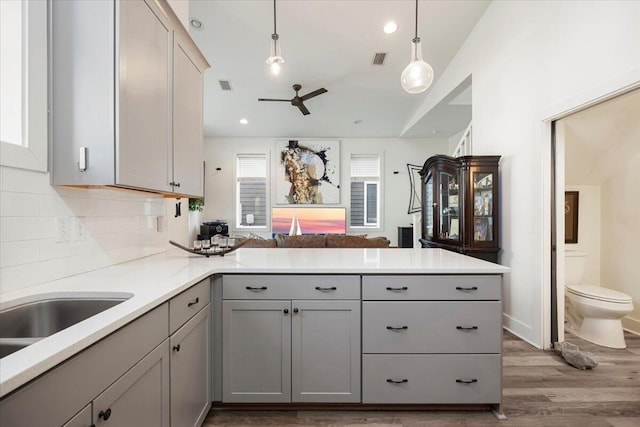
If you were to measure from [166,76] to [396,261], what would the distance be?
1.74 meters

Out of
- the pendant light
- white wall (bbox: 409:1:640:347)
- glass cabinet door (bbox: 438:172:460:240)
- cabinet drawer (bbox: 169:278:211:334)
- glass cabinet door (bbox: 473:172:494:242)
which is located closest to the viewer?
cabinet drawer (bbox: 169:278:211:334)

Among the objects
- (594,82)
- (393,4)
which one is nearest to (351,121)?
(393,4)

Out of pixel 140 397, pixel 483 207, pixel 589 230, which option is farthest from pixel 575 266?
pixel 140 397

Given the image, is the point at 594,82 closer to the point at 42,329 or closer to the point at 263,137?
the point at 42,329

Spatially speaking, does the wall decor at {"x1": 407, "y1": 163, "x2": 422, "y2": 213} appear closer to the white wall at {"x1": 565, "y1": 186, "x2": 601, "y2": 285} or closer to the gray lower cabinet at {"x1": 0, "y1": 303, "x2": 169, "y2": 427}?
the white wall at {"x1": 565, "y1": 186, "x2": 601, "y2": 285}

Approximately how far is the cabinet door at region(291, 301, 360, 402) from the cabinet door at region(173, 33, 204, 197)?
108 cm

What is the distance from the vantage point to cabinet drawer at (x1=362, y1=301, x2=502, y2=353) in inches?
64.4

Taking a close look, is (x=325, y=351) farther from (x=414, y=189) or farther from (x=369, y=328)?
(x=414, y=189)

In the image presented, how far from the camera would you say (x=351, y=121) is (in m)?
6.20

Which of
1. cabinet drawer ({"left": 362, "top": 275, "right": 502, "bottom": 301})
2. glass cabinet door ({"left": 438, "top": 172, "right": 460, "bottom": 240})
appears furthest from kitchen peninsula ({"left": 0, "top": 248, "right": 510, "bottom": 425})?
glass cabinet door ({"left": 438, "top": 172, "right": 460, "bottom": 240})

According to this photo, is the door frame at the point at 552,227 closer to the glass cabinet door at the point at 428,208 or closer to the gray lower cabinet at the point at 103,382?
the glass cabinet door at the point at 428,208

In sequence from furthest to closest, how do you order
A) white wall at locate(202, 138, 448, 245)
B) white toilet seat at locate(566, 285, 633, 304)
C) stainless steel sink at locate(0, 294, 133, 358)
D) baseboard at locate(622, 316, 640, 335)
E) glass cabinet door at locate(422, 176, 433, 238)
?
1. white wall at locate(202, 138, 448, 245)
2. glass cabinet door at locate(422, 176, 433, 238)
3. baseboard at locate(622, 316, 640, 335)
4. white toilet seat at locate(566, 285, 633, 304)
5. stainless steel sink at locate(0, 294, 133, 358)

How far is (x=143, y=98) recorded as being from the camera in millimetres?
1417

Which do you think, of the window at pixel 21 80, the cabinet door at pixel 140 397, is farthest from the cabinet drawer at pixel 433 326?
the window at pixel 21 80
